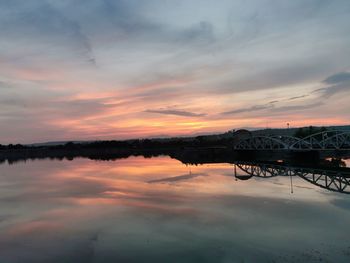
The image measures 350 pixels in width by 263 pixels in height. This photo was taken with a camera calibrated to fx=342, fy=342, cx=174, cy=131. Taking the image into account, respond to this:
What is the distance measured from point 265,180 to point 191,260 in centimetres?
2894

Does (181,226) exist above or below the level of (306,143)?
below

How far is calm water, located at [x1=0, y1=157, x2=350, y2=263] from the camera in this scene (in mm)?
16062

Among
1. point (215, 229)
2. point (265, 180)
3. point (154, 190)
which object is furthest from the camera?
point (265, 180)

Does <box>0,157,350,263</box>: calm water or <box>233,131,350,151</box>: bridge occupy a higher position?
<box>233,131,350,151</box>: bridge

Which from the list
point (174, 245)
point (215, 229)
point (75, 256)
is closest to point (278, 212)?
point (215, 229)

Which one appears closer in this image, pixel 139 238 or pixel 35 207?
pixel 139 238

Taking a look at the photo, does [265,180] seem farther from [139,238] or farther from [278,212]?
[139,238]

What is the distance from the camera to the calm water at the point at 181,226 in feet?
52.7

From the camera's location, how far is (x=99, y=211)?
2667cm

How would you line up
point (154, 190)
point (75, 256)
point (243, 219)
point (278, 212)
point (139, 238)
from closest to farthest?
1. point (75, 256)
2. point (139, 238)
3. point (243, 219)
4. point (278, 212)
5. point (154, 190)

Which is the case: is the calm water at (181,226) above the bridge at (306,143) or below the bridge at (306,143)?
below

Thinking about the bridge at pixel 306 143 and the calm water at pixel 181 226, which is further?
the bridge at pixel 306 143

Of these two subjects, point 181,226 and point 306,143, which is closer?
point 181,226

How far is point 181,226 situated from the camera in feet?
68.6
